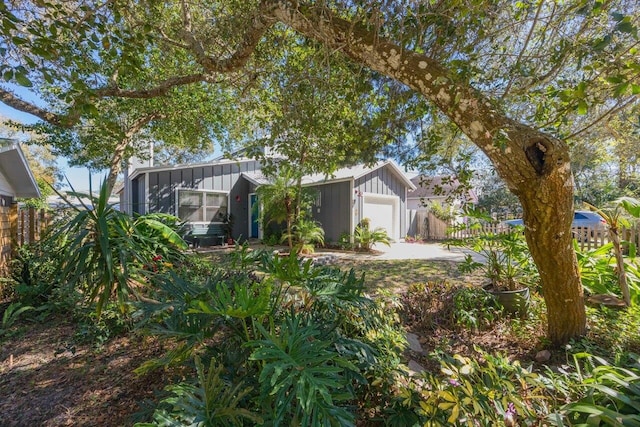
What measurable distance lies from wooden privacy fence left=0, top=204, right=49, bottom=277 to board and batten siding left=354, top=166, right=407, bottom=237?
885 centimetres

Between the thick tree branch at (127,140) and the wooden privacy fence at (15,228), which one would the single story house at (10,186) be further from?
the thick tree branch at (127,140)

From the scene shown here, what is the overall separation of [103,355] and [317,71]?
3959 mm

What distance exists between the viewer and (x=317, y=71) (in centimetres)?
384

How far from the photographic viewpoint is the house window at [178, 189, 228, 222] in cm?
1136

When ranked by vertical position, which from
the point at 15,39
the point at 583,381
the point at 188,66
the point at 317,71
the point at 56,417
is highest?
the point at 188,66

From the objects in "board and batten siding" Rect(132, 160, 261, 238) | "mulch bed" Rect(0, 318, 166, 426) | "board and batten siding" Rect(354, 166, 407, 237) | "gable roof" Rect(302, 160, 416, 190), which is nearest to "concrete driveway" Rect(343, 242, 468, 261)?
"board and batten siding" Rect(354, 166, 407, 237)

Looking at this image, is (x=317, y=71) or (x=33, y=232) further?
(x=33, y=232)

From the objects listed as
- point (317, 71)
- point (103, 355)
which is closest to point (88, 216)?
point (103, 355)

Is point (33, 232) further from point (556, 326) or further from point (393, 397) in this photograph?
point (556, 326)

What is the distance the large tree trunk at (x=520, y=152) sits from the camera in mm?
2373

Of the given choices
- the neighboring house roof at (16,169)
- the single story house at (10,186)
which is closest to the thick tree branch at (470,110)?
the single story house at (10,186)

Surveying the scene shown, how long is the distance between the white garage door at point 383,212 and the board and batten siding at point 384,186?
8.7 inches

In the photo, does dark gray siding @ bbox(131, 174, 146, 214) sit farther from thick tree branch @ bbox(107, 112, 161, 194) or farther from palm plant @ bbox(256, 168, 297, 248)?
palm plant @ bbox(256, 168, 297, 248)

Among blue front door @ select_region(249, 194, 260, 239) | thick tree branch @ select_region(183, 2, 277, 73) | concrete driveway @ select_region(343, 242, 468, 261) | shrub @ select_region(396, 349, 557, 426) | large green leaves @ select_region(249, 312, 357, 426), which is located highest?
thick tree branch @ select_region(183, 2, 277, 73)
